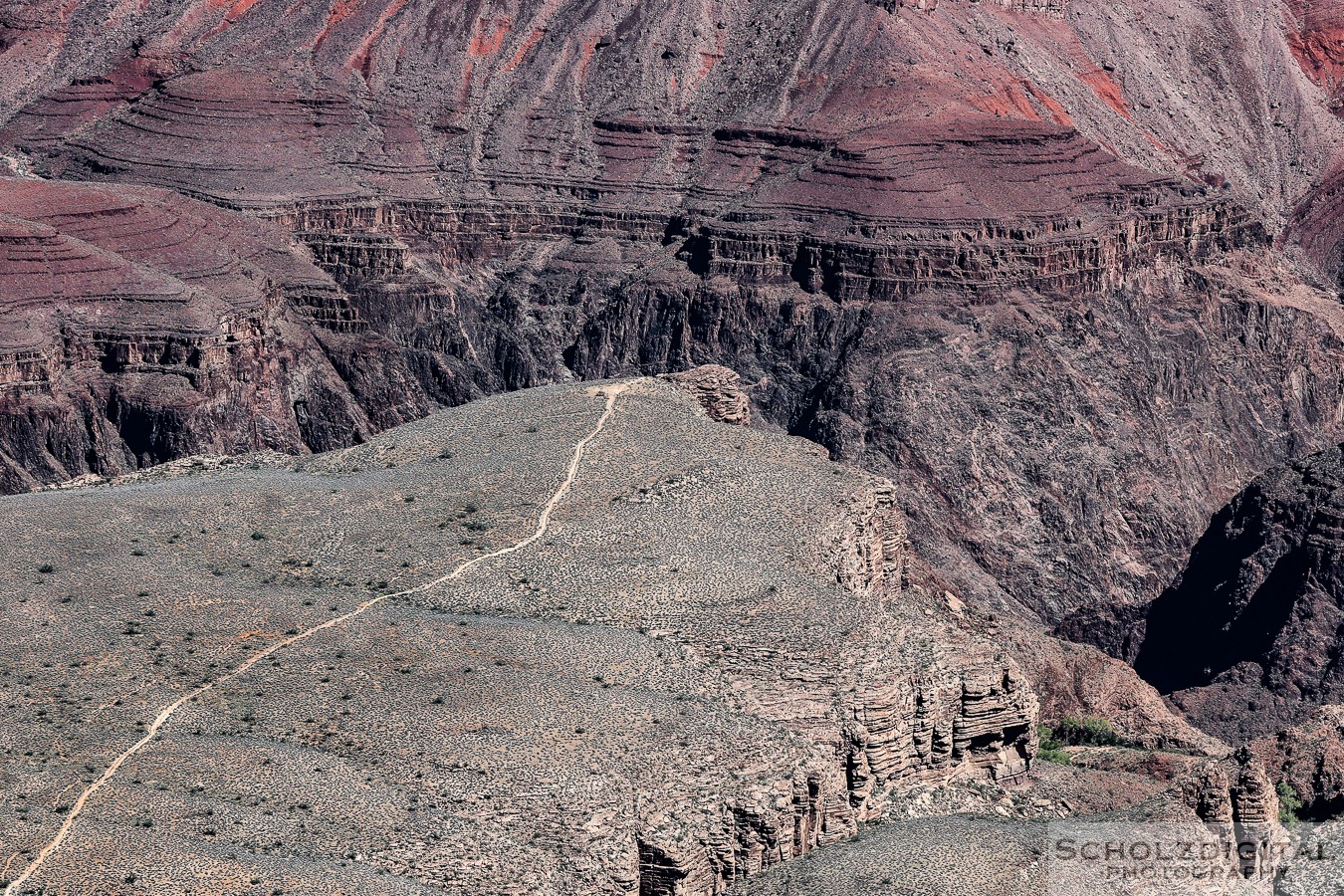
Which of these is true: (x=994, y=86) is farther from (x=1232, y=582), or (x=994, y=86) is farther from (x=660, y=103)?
(x=1232, y=582)

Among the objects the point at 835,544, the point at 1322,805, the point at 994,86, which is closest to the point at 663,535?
the point at 835,544

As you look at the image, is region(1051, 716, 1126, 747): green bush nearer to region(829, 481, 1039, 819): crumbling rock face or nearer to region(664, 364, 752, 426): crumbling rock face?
region(829, 481, 1039, 819): crumbling rock face

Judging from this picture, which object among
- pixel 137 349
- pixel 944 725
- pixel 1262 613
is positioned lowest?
pixel 1262 613

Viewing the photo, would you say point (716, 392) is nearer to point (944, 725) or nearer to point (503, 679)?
point (944, 725)

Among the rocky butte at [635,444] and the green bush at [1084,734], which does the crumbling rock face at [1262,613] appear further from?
the green bush at [1084,734]

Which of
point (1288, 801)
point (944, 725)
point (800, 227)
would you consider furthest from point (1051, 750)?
point (800, 227)

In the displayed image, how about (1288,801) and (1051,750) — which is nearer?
(1288,801)

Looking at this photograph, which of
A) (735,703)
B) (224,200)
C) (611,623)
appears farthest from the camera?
(224,200)

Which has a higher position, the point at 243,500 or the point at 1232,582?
the point at 243,500
